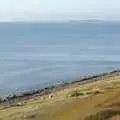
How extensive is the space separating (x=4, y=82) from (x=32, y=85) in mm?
4690

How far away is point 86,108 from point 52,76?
51.0m

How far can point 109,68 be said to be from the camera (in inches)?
3113

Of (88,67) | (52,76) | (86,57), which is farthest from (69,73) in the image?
(86,57)

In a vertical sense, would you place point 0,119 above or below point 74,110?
below

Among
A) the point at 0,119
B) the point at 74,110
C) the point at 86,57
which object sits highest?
the point at 74,110

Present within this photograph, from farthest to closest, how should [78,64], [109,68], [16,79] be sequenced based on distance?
[78,64], [109,68], [16,79]

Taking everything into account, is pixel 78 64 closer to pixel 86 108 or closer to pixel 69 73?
pixel 69 73

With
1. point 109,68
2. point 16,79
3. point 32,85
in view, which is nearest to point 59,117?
point 32,85

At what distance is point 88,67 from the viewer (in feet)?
270

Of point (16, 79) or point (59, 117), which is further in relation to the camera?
point (16, 79)

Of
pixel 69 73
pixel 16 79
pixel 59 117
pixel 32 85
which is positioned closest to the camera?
pixel 59 117

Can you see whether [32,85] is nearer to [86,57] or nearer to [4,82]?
[4,82]

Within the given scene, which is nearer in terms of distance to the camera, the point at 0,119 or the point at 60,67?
the point at 0,119

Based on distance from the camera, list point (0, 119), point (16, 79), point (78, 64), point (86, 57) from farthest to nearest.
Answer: point (86, 57) < point (78, 64) < point (16, 79) < point (0, 119)
